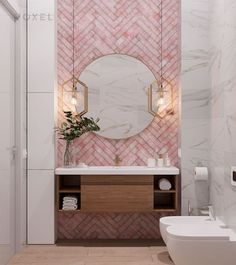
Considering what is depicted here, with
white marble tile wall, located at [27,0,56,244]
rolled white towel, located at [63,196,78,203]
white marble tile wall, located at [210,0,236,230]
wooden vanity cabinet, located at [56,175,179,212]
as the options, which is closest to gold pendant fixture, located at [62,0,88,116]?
white marble tile wall, located at [27,0,56,244]

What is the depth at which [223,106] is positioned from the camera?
12.5ft

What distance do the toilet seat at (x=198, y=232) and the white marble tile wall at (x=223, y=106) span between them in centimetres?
16

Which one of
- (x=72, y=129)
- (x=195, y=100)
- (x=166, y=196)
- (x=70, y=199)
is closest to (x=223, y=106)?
(x=195, y=100)

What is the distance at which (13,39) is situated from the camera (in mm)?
4070

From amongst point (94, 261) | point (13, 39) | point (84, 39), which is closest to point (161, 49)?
point (84, 39)

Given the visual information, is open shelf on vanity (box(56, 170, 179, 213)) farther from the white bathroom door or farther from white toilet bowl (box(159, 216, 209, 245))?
the white bathroom door

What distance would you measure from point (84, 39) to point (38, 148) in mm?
1340

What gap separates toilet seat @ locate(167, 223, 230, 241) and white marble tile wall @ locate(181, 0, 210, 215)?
830mm

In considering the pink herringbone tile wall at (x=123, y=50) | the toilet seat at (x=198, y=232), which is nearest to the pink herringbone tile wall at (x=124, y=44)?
the pink herringbone tile wall at (x=123, y=50)

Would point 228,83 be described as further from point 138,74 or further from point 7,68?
point 7,68

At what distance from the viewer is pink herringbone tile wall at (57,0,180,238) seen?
4.70m

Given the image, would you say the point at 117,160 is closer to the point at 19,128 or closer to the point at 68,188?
the point at 68,188

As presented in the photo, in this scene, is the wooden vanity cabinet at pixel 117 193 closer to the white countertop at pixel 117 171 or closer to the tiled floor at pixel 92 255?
the white countertop at pixel 117 171

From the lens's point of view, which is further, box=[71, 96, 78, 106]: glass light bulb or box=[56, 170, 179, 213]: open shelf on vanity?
box=[71, 96, 78, 106]: glass light bulb
